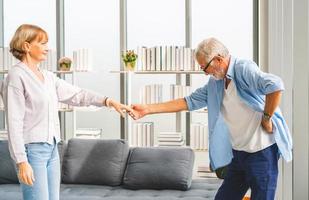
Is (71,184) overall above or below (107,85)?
below

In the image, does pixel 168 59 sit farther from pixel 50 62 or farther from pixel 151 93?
pixel 50 62

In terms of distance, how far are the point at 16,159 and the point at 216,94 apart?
1.19 meters

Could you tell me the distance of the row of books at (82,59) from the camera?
6.08m

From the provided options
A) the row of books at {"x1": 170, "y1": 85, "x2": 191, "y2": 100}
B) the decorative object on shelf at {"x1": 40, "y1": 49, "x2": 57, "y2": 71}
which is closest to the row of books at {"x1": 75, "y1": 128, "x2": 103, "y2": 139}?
the decorative object on shelf at {"x1": 40, "y1": 49, "x2": 57, "y2": 71}

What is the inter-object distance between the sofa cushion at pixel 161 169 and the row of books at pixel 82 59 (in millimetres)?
1868

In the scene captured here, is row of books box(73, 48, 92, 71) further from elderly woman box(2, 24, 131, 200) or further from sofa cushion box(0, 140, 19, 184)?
elderly woman box(2, 24, 131, 200)

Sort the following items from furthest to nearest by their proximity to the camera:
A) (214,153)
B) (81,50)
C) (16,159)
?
(81,50)
(214,153)
(16,159)

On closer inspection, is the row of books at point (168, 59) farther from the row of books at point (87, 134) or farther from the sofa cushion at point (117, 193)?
the sofa cushion at point (117, 193)

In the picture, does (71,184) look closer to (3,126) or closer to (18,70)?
(18,70)

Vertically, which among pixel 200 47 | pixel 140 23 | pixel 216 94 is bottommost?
pixel 216 94

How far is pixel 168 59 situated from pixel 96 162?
172cm

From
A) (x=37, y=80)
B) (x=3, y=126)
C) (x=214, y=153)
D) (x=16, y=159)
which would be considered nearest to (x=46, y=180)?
(x=16, y=159)

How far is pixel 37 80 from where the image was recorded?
2668mm

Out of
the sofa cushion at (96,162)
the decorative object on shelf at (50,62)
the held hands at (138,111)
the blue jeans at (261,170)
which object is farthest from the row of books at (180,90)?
the blue jeans at (261,170)
